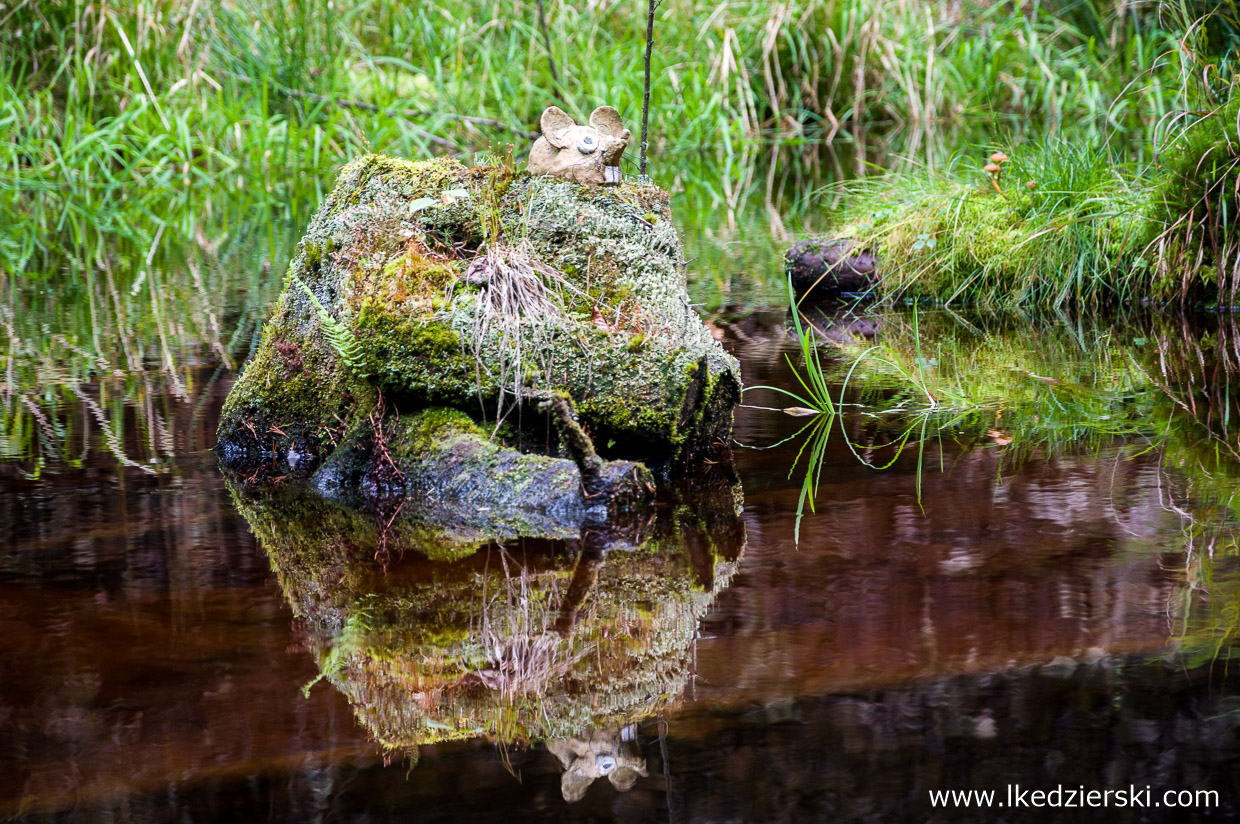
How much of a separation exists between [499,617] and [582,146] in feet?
5.14

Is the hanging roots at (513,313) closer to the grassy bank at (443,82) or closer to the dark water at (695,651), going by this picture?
the dark water at (695,651)

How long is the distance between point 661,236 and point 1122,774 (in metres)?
2.04

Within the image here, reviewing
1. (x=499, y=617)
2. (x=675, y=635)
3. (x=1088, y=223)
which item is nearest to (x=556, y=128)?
(x=499, y=617)

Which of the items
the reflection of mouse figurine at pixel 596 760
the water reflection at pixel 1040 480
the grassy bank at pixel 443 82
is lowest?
the reflection of mouse figurine at pixel 596 760

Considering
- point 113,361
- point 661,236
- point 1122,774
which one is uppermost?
point 661,236

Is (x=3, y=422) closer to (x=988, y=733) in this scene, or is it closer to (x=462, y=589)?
(x=462, y=589)

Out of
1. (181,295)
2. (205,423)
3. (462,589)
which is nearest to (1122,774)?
(462,589)

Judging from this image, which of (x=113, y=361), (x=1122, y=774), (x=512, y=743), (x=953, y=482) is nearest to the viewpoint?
(x=1122, y=774)

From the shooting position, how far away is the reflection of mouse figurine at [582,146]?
345 centimetres

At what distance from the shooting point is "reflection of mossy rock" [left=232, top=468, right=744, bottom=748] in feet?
6.73

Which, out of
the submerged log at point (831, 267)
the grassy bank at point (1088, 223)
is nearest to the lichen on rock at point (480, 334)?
the grassy bank at point (1088, 223)

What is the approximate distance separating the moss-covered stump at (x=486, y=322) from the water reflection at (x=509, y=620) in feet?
1.10

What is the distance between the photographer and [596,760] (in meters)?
1.89

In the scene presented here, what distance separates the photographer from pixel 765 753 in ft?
6.12
